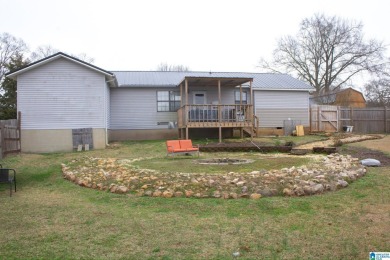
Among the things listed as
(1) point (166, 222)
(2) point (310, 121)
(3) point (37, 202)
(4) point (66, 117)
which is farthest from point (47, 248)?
(2) point (310, 121)

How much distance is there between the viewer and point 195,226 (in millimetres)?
5453

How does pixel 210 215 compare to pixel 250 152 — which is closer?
pixel 210 215

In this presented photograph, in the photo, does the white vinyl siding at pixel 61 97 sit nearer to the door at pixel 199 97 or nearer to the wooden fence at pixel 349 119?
the door at pixel 199 97

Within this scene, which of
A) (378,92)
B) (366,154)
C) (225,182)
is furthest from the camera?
(378,92)

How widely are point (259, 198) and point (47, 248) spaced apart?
4.08 meters

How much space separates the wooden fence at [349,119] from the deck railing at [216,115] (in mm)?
7334

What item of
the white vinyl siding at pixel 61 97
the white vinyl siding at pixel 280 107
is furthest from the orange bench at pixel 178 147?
the white vinyl siding at pixel 280 107

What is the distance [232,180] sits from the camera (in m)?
7.89

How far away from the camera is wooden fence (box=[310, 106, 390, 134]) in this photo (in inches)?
973

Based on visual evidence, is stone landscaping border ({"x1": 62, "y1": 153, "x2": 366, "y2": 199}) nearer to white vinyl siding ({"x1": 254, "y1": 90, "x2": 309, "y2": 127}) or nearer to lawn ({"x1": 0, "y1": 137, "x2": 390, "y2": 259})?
lawn ({"x1": 0, "y1": 137, "x2": 390, "y2": 259})

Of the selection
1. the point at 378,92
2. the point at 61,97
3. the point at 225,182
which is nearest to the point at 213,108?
the point at 61,97

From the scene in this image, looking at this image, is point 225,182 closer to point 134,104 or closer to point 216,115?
point 216,115

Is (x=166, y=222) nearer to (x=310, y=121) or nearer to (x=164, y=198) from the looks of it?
(x=164, y=198)

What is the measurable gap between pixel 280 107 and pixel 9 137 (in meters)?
16.6
